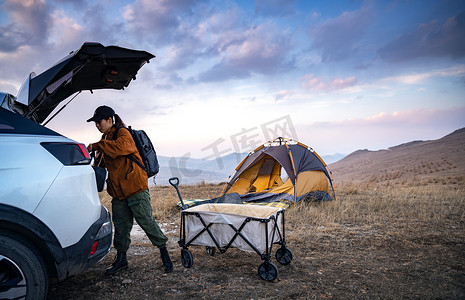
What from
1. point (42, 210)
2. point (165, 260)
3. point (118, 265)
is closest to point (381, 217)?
point (165, 260)

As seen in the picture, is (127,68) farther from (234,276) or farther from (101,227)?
(234,276)

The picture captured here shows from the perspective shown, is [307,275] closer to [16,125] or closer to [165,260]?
[165,260]

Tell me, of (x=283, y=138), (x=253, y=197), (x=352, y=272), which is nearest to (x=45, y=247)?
(x=352, y=272)

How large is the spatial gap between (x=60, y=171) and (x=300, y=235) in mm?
4241

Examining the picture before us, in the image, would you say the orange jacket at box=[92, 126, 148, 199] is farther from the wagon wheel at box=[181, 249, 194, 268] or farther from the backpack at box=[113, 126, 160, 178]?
the wagon wheel at box=[181, 249, 194, 268]

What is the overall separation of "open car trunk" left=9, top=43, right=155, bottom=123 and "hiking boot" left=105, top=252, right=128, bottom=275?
79.7 inches

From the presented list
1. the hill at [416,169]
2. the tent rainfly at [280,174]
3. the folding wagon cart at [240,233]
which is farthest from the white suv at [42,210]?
the hill at [416,169]

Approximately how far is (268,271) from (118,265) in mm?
1862

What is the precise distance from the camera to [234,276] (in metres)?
3.83

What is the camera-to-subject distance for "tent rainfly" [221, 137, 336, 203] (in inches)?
346

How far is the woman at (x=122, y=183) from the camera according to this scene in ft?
12.0

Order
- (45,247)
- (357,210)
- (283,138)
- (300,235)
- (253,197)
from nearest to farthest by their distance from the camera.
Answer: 1. (45,247)
2. (300,235)
3. (357,210)
4. (253,197)
5. (283,138)

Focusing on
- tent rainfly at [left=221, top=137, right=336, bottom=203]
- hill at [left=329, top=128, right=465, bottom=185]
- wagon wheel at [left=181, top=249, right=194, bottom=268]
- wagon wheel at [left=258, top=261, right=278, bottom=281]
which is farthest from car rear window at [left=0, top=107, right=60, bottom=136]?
hill at [left=329, top=128, right=465, bottom=185]

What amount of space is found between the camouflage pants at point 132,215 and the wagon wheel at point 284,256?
1.59 meters
